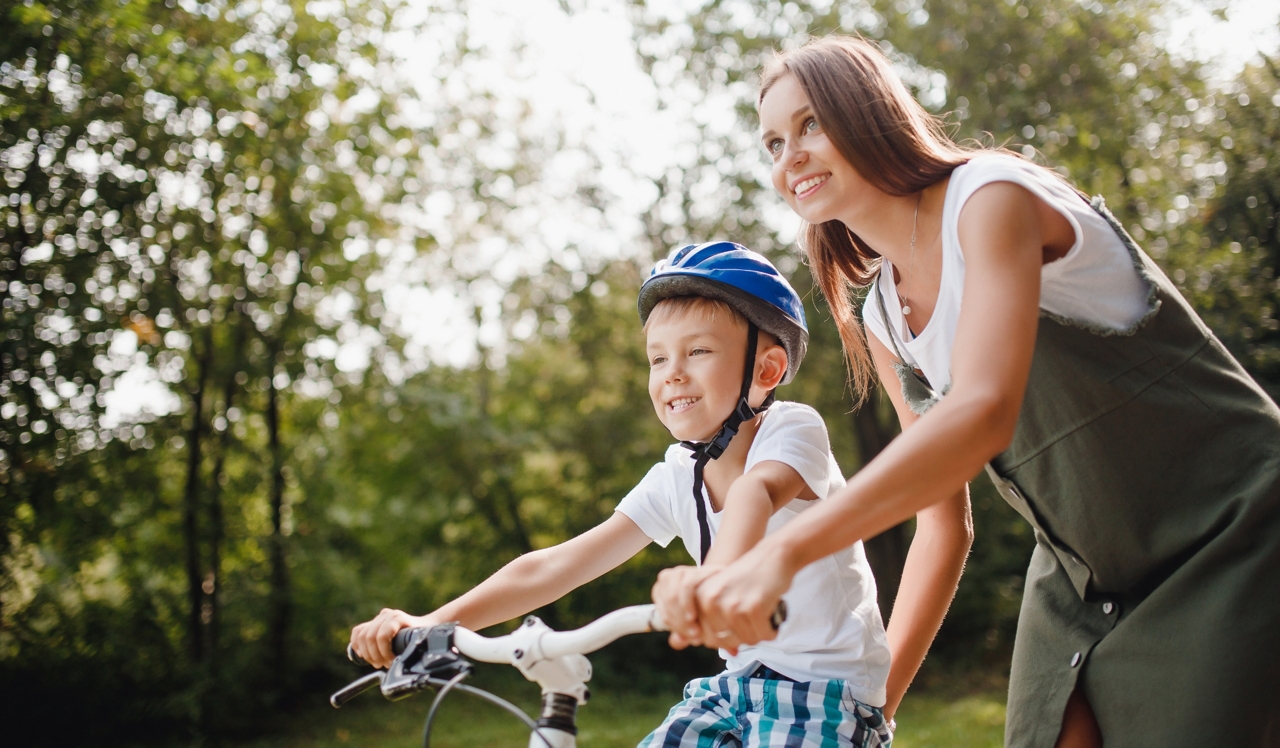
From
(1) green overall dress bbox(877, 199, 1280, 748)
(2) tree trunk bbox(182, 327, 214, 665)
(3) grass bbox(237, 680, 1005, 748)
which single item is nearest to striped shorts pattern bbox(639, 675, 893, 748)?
(1) green overall dress bbox(877, 199, 1280, 748)

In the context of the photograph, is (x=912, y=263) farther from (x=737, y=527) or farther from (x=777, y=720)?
(x=777, y=720)

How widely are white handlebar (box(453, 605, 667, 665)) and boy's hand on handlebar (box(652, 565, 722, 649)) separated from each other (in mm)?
89

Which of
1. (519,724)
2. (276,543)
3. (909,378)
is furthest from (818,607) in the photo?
(276,543)

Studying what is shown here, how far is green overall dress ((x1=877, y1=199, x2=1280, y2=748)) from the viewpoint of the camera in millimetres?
1901

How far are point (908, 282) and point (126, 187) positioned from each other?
335 inches

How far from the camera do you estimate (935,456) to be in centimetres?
148

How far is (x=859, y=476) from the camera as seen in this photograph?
57.4 inches

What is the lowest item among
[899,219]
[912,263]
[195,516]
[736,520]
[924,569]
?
[924,569]

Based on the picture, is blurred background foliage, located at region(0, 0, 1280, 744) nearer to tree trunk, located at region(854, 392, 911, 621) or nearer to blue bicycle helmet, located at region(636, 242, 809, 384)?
tree trunk, located at region(854, 392, 911, 621)

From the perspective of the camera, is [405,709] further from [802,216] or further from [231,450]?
[802,216]

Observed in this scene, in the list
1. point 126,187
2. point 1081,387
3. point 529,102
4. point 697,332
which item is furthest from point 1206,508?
point 529,102

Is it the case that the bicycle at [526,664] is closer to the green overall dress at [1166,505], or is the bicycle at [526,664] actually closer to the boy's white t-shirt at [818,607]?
the boy's white t-shirt at [818,607]

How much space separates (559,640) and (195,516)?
9.18 m

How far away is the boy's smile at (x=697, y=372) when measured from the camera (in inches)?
98.7
